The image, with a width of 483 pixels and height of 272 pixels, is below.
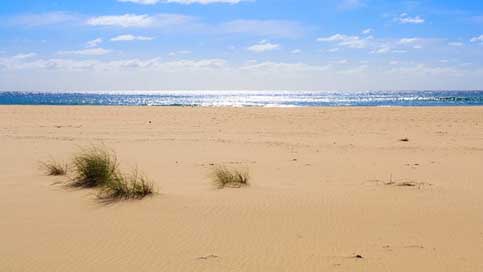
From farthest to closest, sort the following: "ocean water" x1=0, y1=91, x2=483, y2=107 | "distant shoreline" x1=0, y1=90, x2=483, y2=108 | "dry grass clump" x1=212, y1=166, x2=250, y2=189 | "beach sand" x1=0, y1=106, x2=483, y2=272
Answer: "ocean water" x1=0, y1=91, x2=483, y2=107, "distant shoreline" x1=0, y1=90, x2=483, y2=108, "dry grass clump" x1=212, y1=166, x2=250, y2=189, "beach sand" x1=0, y1=106, x2=483, y2=272

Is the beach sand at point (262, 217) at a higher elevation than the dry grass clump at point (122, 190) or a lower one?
lower

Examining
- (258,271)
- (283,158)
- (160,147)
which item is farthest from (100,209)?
(160,147)

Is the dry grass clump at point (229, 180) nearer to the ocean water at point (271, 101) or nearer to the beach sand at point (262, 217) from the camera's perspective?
the beach sand at point (262, 217)

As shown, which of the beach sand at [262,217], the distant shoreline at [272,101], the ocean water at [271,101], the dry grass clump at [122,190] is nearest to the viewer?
the beach sand at [262,217]

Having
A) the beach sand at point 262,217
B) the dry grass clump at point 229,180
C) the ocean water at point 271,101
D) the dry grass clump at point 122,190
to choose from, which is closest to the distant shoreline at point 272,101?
the ocean water at point 271,101

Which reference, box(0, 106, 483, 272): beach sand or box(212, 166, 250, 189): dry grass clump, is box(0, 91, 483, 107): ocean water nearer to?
box(0, 106, 483, 272): beach sand

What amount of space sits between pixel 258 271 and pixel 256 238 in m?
0.79

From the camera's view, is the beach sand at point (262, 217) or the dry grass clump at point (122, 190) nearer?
the beach sand at point (262, 217)

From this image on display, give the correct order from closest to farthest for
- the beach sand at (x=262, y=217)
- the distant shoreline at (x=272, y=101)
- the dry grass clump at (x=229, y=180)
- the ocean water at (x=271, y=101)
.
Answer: the beach sand at (x=262, y=217)
the dry grass clump at (x=229, y=180)
the distant shoreline at (x=272, y=101)
the ocean water at (x=271, y=101)

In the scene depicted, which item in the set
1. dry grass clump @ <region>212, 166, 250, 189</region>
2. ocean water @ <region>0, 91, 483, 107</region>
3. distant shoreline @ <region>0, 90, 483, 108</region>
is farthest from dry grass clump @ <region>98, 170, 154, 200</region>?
ocean water @ <region>0, 91, 483, 107</region>

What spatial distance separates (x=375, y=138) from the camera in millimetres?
14195

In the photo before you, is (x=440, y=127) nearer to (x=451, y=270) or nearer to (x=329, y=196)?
(x=329, y=196)

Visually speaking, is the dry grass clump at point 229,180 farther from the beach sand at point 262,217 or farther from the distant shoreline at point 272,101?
the distant shoreline at point 272,101

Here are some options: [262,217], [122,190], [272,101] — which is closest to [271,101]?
[272,101]
